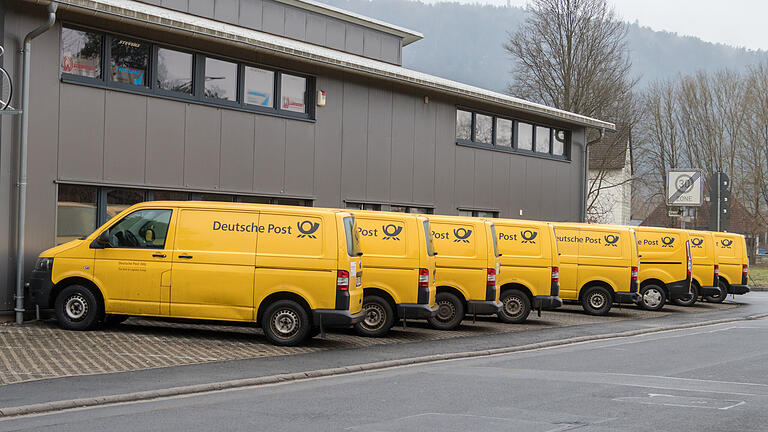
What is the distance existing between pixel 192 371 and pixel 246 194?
823 centimetres

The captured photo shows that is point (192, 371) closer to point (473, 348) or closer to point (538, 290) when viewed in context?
point (473, 348)

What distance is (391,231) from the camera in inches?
603

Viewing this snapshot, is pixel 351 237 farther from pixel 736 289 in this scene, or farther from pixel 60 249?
pixel 736 289

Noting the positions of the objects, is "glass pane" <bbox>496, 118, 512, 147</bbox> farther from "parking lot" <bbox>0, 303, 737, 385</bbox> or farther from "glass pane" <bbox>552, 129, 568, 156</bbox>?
"parking lot" <bbox>0, 303, 737, 385</bbox>

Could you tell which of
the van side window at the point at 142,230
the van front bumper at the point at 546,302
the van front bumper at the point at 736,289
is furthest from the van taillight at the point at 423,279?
the van front bumper at the point at 736,289

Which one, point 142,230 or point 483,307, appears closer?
point 142,230

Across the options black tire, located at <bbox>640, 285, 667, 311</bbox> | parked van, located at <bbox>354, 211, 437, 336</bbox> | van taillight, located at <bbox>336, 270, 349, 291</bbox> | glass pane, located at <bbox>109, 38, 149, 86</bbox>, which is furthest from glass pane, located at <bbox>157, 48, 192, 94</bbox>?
black tire, located at <bbox>640, 285, 667, 311</bbox>

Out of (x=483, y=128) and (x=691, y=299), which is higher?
(x=483, y=128)

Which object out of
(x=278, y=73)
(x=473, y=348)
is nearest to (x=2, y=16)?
(x=278, y=73)

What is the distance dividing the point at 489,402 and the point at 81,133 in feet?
32.7

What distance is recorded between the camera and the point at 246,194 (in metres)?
18.7

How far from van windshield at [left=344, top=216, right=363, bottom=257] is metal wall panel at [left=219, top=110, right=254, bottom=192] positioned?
527 cm

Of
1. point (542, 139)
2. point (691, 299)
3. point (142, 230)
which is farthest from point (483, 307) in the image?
point (542, 139)

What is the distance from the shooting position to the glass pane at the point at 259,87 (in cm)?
1902
